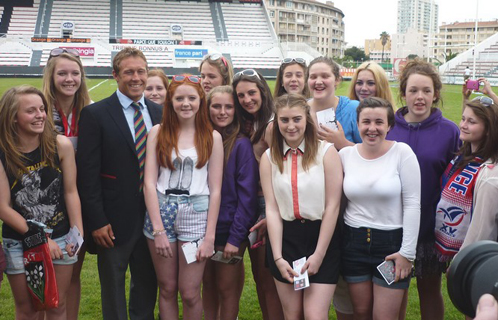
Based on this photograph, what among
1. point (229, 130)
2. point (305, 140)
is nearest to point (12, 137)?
point (229, 130)

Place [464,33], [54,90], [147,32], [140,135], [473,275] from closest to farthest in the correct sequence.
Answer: [473,275] < [140,135] < [54,90] < [147,32] < [464,33]

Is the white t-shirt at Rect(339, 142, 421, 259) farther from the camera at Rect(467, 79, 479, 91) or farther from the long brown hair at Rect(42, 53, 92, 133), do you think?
the long brown hair at Rect(42, 53, 92, 133)

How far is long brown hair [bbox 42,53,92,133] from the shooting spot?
373 centimetres

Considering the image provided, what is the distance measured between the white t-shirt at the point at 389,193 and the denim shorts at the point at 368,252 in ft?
0.15

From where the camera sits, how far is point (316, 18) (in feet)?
352

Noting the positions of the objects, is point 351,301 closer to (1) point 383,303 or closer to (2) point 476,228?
(1) point 383,303

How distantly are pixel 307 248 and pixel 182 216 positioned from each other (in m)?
Result: 0.90

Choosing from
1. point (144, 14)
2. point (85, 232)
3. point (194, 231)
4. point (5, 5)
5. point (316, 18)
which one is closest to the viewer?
point (194, 231)

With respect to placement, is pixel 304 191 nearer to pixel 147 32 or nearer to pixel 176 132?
pixel 176 132

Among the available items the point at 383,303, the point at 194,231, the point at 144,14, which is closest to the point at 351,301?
the point at 383,303

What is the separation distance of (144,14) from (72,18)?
758 cm

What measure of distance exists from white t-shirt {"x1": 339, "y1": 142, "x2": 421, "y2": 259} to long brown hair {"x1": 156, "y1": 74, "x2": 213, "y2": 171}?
1.03 metres

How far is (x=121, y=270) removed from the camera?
3709 millimetres

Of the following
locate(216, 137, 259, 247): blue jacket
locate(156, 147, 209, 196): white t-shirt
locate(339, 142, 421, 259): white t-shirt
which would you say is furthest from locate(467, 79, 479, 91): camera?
locate(156, 147, 209, 196): white t-shirt
